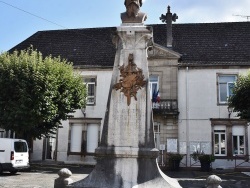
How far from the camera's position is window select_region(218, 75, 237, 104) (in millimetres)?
24016

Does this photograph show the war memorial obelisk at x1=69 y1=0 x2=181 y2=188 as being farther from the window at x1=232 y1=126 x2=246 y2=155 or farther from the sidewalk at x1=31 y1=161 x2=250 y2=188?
the window at x1=232 y1=126 x2=246 y2=155

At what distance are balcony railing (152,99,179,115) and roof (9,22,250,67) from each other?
3.27m

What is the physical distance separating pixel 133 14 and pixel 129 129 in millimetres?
3149

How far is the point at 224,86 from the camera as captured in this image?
950 inches

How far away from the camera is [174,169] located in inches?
872

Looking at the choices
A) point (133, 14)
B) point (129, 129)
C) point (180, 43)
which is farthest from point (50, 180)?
point (180, 43)

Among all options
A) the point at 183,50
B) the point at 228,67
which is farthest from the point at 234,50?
the point at 183,50

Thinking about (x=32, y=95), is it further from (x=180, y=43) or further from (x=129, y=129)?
(x=180, y=43)

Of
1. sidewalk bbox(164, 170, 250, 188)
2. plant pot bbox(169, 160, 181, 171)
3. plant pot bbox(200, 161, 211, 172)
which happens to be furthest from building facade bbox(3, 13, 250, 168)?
sidewalk bbox(164, 170, 250, 188)

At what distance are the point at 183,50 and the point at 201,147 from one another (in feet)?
25.2

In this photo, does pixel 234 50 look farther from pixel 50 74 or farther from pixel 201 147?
pixel 50 74

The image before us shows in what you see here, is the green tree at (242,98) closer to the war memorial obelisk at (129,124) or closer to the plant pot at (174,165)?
the plant pot at (174,165)

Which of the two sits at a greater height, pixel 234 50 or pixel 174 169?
pixel 234 50

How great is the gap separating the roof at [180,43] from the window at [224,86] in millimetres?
1035
